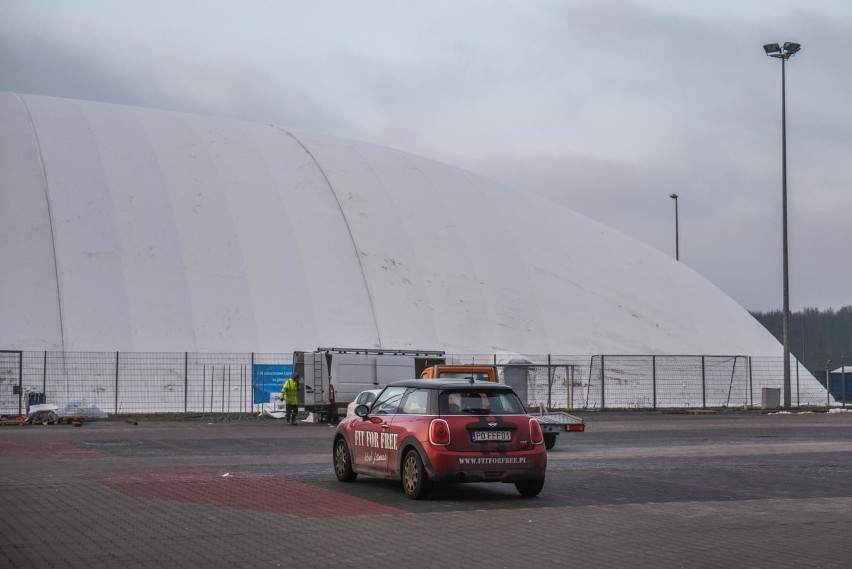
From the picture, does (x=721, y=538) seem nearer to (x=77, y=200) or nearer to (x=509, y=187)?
(x=77, y=200)

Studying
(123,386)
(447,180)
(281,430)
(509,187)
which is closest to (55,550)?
(281,430)

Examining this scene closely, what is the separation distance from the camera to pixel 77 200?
1507 inches

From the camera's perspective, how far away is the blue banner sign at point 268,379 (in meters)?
36.6

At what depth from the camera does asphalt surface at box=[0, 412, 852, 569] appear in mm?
9258

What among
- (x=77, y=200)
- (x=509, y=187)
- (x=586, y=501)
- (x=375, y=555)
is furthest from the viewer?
(x=509, y=187)

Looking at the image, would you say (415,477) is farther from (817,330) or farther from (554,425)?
(817,330)

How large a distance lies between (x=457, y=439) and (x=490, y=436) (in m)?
0.42

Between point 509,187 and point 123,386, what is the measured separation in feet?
81.1

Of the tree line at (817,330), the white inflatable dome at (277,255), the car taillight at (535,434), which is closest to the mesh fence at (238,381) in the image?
the white inflatable dome at (277,255)

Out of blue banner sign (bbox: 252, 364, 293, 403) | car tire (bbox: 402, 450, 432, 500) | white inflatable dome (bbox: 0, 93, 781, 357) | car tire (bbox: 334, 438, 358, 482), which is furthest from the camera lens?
blue banner sign (bbox: 252, 364, 293, 403)

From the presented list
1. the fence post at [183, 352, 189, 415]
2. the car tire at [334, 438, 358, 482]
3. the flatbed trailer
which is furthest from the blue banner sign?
the car tire at [334, 438, 358, 482]

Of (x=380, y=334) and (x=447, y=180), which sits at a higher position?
(x=447, y=180)

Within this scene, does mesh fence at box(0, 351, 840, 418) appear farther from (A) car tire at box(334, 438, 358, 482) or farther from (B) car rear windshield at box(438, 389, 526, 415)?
(B) car rear windshield at box(438, 389, 526, 415)

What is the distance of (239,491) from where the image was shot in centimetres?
1379
